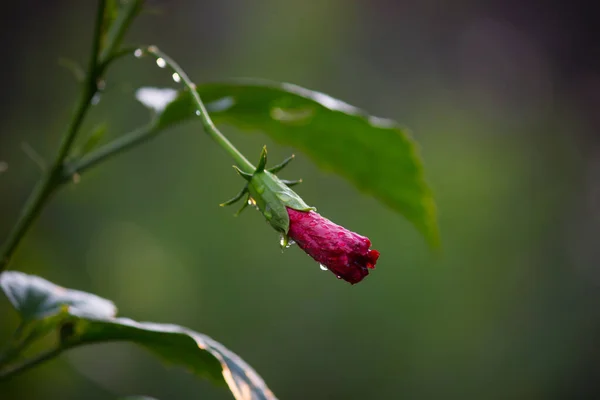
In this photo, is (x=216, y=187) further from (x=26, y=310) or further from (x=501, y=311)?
(x=26, y=310)

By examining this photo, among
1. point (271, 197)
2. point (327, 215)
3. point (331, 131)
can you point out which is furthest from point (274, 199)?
point (327, 215)

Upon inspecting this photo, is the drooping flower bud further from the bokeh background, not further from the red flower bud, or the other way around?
the bokeh background

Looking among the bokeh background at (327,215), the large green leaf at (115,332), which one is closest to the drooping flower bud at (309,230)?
the large green leaf at (115,332)

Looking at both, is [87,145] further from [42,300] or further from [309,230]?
[309,230]

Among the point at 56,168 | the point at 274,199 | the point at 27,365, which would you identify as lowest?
the point at 27,365

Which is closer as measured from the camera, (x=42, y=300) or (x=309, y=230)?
(x=309, y=230)

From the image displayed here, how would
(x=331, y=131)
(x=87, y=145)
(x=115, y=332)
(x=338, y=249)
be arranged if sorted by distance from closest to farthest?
(x=338, y=249), (x=115, y=332), (x=87, y=145), (x=331, y=131)

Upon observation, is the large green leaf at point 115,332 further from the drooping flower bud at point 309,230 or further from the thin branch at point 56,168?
the drooping flower bud at point 309,230
